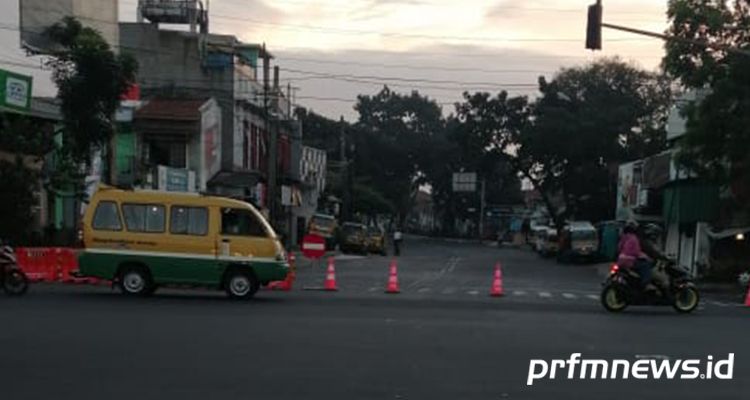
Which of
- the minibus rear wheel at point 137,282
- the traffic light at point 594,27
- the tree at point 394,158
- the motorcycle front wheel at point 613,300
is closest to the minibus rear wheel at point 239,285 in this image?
the minibus rear wheel at point 137,282

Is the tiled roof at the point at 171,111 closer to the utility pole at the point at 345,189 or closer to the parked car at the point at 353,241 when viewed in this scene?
the parked car at the point at 353,241

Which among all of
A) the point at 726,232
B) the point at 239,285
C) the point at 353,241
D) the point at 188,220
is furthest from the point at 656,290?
the point at 353,241

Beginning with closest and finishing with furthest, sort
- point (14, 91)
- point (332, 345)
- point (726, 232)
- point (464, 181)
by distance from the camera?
point (332, 345), point (14, 91), point (726, 232), point (464, 181)

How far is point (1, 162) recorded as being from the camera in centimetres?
3069

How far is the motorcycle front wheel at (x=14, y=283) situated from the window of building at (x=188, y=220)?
3295 mm

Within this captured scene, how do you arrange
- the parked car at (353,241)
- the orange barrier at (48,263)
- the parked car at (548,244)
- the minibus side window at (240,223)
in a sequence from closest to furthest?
the minibus side window at (240,223) < the orange barrier at (48,263) < the parked car at (353,241) < the parked car at (548,244)

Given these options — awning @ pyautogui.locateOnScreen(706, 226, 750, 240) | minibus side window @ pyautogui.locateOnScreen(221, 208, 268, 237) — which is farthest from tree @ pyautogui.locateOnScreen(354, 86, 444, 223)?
minibus side window @ pyautogui.locateOnScreen(221, 208, 268, 237)

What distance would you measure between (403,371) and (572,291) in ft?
62.7

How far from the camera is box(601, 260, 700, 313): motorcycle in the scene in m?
19.8

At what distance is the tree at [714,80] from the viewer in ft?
108

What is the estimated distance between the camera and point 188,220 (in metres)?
21.7

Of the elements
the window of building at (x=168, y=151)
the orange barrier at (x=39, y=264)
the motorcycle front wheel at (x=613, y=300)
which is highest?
the window of building at (x=168, y=151)

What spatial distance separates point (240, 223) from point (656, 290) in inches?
355

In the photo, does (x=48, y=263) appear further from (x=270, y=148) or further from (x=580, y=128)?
(x=580, y=128)
